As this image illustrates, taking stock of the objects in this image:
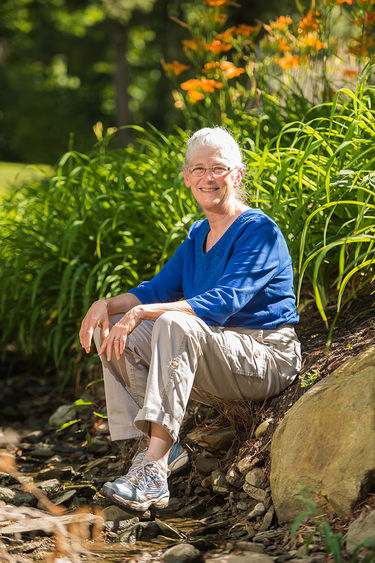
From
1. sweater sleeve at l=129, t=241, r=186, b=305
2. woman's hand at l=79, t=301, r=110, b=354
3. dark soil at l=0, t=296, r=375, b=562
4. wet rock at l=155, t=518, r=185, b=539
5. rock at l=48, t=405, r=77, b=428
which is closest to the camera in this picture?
dark soil at l=0, t=296, r=375, b=562

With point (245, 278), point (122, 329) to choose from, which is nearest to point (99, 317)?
point (122, 329)

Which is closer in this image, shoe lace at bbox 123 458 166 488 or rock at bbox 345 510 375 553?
rock at bbox 345 510 375 553

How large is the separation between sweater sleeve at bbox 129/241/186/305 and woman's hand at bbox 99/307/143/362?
0.40m

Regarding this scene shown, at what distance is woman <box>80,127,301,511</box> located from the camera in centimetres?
214

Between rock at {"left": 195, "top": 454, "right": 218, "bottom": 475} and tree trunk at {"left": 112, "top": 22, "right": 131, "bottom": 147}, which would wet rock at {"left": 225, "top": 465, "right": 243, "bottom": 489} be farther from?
tree trunk at {"left": 112, "top": 22, "right": 131, "bottom": 147}

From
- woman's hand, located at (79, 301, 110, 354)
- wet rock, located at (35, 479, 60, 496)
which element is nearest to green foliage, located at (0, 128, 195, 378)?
woman's hand, located at (79, 301, 110, 354)

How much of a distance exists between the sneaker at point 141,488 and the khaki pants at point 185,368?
128 millimetres

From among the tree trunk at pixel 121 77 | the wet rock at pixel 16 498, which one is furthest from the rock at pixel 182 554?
the tree trunk at pixel 121 77

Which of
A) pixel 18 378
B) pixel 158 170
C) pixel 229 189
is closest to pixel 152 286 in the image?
pixel 229 189

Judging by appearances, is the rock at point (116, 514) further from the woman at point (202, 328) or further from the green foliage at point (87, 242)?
the green foliage at point (87, 242)

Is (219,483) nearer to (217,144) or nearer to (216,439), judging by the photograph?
(216,439)

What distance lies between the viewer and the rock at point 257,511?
6.92 ft

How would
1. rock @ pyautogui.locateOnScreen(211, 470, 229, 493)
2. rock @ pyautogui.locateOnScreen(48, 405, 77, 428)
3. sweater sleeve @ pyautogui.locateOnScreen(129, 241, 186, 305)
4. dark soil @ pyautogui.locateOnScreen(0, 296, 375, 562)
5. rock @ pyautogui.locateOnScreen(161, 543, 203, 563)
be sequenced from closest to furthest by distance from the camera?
rock @ pyautogui.locateOnScreen(161, 543, 203, 563) → dark soil @ pyautogui.locateOnScreen(0, 296, 375, 562) → rock @ pyautogui.locateOnScreen(211, 470, 229, 493) → sweater sleeve @ pyautogui.locateOnScreen(129, 241, 186, 305) → rock @ pyautogui.locateOnScreen(48, 405, 77, 428)

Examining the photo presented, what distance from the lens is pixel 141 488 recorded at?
6.94 ft
